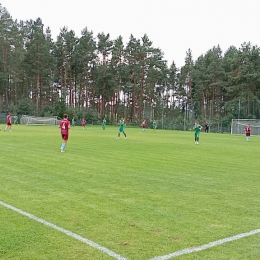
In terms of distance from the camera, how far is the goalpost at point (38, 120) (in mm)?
61156

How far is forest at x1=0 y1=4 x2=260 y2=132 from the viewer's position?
222 ft

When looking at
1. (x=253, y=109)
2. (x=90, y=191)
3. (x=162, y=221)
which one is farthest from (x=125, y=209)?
(x=253, y=109)

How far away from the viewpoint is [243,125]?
47.9m

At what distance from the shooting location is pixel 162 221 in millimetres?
5277

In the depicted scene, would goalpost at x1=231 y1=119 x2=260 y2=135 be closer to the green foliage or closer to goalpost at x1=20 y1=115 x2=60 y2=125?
goalpost at x1=20 y1=115 x2=60 y2=125

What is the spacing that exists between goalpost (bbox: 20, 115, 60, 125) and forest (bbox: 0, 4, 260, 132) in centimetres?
215

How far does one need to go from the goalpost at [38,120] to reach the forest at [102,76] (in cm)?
215

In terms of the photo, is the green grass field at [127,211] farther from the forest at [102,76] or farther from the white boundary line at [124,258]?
the forest at [102,76]

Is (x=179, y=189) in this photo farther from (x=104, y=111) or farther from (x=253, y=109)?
(x=104, y=111)

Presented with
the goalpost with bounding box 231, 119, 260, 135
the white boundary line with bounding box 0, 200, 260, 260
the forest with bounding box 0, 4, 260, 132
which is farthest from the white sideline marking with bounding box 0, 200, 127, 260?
the forest with bounding box 0, 4, 260, 132

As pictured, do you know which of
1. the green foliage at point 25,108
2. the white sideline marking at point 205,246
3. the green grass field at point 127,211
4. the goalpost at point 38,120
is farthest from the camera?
the green foliage at point 25,108

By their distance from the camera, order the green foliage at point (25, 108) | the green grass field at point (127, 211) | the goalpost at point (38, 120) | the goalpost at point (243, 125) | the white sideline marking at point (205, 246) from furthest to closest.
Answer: the green foliage at point (25, 108) → the goalpost at point (38, 120) → the goalpost at point (243, 125) → the green grass field at point (127, 211) → the white sideline marking at point (205, 246)

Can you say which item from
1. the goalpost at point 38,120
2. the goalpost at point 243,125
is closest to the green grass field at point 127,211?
the goalpost at point 243,125

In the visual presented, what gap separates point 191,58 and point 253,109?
41029mm
